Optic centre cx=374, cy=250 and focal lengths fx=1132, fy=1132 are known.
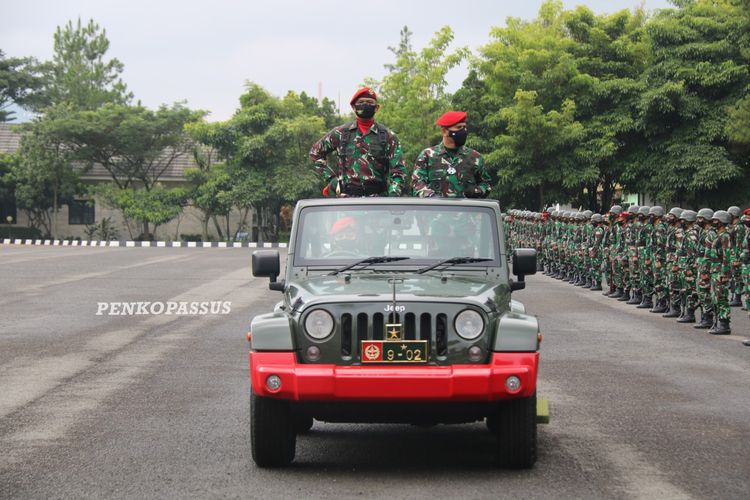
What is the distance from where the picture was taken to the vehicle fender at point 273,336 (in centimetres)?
656

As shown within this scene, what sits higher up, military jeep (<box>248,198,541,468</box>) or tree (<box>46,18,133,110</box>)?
tree (<box>46,18,133,110</box>)

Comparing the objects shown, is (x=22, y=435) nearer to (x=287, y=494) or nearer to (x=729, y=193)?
(x=287, y=494)

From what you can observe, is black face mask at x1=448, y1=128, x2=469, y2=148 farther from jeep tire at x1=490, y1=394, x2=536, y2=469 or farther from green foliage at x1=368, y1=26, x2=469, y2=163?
green foliage at x1=368, y1=26, x2=469, y2=163

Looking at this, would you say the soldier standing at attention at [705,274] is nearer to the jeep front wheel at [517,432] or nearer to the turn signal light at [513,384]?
the jeep front wheel at [517,432]

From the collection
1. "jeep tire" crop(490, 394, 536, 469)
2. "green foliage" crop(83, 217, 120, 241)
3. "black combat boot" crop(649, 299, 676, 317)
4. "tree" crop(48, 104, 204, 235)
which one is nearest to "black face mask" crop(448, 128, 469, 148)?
"jeep tire" crop(490, 394, 536, 469)

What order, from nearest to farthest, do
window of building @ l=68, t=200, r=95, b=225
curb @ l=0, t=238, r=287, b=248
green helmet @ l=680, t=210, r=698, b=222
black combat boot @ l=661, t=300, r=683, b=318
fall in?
1. green helmet @ l=680, t=210, r=698, b=222
2. black combat boot @ l=661, t=300, r=683, b=318
3. curb @ l=0, t=238, r=287, b=248
4. window of building @ l=68, t=200, r=95, b=225

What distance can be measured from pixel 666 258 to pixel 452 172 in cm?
893

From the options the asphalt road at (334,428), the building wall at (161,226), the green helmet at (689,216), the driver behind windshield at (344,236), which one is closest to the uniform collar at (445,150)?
the asphalt road at (334,428)

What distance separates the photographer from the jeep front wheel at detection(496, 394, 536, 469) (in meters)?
6.62

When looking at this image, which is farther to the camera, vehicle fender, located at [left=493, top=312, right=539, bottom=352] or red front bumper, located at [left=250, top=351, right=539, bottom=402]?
vehicle fender, located at [left=493, top=312, right=539, bottom=352]

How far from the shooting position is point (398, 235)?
7887mm

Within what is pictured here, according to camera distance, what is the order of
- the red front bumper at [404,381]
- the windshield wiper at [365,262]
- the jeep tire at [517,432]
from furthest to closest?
the windshield wiper at [365,262]
the jeep tire at [517,432]
the red front bumper at [404,381]

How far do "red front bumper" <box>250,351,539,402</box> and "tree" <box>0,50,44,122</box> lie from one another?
218 ft

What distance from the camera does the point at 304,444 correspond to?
769 centimetres
